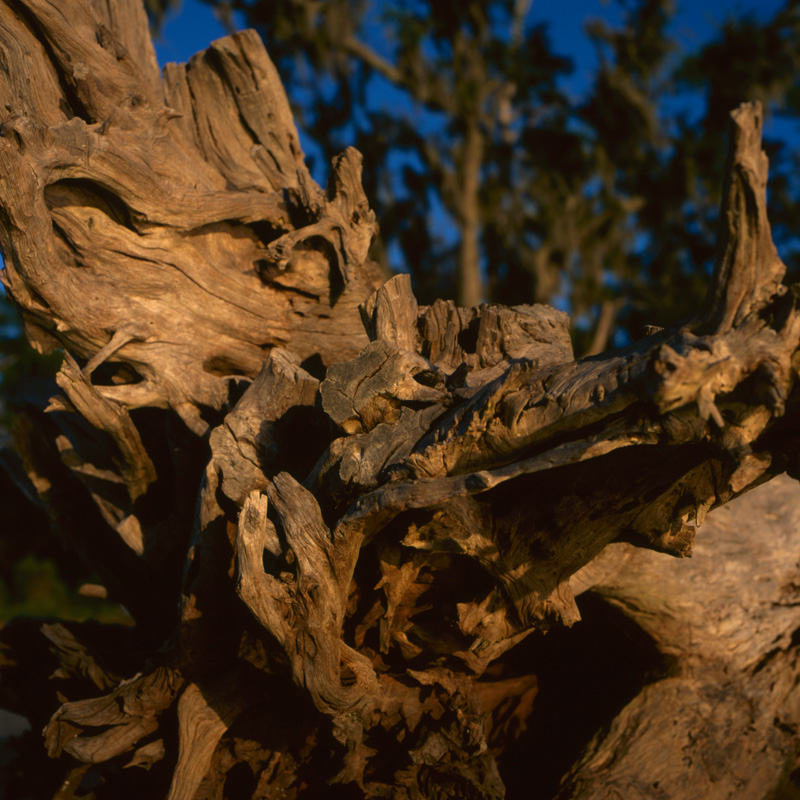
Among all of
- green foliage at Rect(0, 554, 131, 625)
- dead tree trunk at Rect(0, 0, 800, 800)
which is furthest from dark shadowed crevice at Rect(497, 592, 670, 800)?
green foliage at Rect(0, 554, 131, 625)

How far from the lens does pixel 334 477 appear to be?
2.82 m

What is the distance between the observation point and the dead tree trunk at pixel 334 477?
2.40 m

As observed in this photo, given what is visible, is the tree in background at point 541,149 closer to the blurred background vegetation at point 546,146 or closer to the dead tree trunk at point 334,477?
the blurred background vegetation at point 546,146

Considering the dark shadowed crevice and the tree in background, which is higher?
the tree in background

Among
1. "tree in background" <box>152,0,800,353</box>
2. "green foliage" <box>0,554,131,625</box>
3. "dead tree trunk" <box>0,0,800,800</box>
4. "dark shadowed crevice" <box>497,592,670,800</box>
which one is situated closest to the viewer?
"dead tree trunk" <box>0,0,800,800</box>

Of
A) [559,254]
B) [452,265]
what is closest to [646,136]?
[559,254]

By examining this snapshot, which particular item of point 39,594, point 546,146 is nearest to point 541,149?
point 546,146

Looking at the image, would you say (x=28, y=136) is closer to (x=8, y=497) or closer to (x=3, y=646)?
(x=3, y=646)

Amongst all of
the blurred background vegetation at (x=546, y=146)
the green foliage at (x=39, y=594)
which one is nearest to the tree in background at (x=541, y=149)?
the blurred background vegetation at (x=546, y=146)

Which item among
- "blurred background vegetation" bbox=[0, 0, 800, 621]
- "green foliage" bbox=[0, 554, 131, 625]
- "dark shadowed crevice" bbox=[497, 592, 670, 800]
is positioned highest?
"blurred background vegetation" bbox=[0, 0, 800, 621]

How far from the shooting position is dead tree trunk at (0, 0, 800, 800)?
2.40 m

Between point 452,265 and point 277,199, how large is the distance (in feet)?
42.4

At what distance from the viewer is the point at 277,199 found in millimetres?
4137

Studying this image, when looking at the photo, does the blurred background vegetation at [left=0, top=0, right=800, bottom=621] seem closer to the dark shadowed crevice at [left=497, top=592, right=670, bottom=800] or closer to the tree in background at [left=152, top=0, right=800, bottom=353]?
the tree in background at [left=152, top=0, right=800, bottom=353]
